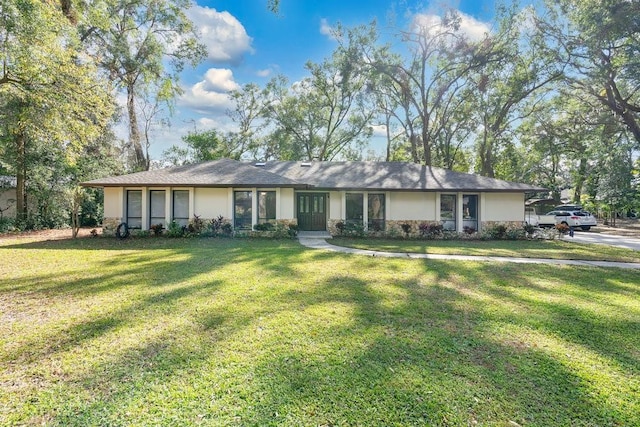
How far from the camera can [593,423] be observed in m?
2.40

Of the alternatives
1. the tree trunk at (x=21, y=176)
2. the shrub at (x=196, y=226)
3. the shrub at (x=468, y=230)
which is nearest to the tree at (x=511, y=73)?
the shrub at (x=468, y=230)

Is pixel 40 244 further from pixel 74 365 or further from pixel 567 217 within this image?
pixel 567 217

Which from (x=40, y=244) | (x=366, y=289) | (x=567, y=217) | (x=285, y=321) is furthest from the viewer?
(x=567, y=217)

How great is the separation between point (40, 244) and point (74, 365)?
1133 cm

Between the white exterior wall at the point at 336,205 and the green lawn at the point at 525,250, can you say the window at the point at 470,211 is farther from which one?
the white exterior wall at the point at 336,205

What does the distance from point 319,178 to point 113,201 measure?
31.5ft

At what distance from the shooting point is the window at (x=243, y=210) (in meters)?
14.0

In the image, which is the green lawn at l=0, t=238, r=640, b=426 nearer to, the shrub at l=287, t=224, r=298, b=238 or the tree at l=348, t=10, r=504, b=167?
the shrub at l=287, t=224, r=298, b=238

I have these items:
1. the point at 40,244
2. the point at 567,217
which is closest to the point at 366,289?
the point at 40,244

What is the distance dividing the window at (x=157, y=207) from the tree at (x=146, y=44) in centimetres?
620

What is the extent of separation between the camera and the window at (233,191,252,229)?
45.9 feet

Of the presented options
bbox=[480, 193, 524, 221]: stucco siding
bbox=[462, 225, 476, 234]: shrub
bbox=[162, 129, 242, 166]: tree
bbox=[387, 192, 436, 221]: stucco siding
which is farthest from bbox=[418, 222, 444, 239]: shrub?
bbox=[162, 129, 242, 166]: tree

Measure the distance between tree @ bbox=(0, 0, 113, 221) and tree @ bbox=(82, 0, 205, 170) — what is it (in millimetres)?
6538

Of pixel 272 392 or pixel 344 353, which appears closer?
pixel 272 392
